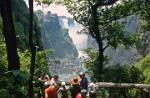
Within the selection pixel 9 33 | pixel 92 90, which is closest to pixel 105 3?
pixel 92 90

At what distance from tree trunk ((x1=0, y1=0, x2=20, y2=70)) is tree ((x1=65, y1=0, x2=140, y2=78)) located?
17.5 metres

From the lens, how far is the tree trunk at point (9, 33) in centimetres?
1298

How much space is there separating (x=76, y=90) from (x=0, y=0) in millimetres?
7318

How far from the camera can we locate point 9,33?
13.1 metres

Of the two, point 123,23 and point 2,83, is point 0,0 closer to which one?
point 2,83

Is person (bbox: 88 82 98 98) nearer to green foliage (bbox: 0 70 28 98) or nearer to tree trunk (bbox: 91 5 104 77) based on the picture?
green foliage (bbox: 0 70 28 98)

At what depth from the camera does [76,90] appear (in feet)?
63.5

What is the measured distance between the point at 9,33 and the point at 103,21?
60.5 ft

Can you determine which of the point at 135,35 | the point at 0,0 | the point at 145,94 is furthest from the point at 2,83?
the point at 135,35

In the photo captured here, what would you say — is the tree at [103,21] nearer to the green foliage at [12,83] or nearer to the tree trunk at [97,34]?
the tree trunk at [97,34]

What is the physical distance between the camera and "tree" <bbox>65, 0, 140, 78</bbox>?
30859mm

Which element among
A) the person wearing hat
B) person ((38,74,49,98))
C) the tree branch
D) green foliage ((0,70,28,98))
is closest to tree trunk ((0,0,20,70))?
green foliage ((0,70,28,98))

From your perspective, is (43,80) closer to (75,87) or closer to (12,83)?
(75,87)

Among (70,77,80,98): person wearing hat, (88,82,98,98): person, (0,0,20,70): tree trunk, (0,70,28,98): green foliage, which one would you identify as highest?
(0,0,20,70): tree trunk
